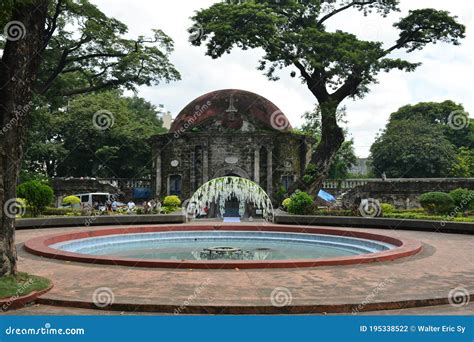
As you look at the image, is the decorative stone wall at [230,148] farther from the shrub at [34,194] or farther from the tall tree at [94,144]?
the shrub at [34,194]

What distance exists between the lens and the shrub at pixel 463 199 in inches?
829

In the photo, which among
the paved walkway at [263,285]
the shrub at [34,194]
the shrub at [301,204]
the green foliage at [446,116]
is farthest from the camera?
the green foliage at [446,116]

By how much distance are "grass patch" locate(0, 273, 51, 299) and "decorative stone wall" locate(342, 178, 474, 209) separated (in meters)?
23.1

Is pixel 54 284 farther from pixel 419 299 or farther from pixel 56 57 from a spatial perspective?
pixel 56 57

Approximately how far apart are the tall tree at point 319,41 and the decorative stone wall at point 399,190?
4.26 meters

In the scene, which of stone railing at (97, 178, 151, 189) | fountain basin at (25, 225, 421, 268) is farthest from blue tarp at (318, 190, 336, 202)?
stone railing at (97, 178, 151, 189)

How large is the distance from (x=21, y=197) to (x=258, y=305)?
17.5m

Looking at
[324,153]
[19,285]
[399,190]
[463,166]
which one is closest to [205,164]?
[324,153]

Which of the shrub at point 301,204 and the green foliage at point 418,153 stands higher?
the green foliage at point 418,153

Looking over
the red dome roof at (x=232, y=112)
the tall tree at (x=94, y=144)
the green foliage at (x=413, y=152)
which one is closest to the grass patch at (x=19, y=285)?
the red dome roof at (x=232, y=112)

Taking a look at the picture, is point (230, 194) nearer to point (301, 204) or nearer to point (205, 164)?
point (301, 204)

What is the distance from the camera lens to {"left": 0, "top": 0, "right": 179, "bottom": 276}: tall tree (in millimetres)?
7426

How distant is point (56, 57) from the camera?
24.1 m

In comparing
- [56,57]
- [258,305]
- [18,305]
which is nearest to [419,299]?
[258,305]
